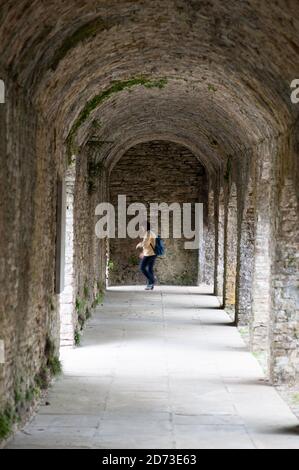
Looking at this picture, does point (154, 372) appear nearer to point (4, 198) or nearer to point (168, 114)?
point (4, 198)

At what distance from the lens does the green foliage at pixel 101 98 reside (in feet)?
37.2

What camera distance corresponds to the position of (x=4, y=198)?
22.4ft

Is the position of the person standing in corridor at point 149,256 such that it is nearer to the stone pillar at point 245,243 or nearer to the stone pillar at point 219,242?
the stone pillar at point 219,242

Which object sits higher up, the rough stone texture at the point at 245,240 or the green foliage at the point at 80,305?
the rough stone texture at the point at 245,240

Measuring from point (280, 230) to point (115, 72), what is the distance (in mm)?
2690

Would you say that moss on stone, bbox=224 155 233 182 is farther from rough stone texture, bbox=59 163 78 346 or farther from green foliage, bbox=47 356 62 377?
green foliage, bbox=47 356 62 377

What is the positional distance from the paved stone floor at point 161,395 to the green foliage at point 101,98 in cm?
274

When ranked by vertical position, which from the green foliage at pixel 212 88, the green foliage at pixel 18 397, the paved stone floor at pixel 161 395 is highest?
the green foliage at pixel 212 88

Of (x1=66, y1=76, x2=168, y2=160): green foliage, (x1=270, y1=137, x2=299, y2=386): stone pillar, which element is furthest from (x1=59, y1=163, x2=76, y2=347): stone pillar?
(x1=270, y1=137, x2=299, y2=386): stone pillar

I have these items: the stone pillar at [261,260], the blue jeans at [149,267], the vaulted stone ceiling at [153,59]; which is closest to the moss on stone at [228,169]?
the vaulted stone ceiling at [153,59]

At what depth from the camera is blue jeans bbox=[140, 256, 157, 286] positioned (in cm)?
2145

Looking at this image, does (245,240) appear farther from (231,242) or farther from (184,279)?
(184,279)

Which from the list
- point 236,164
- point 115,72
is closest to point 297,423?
point 115,72

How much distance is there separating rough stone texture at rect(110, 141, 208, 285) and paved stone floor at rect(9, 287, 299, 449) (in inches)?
305
